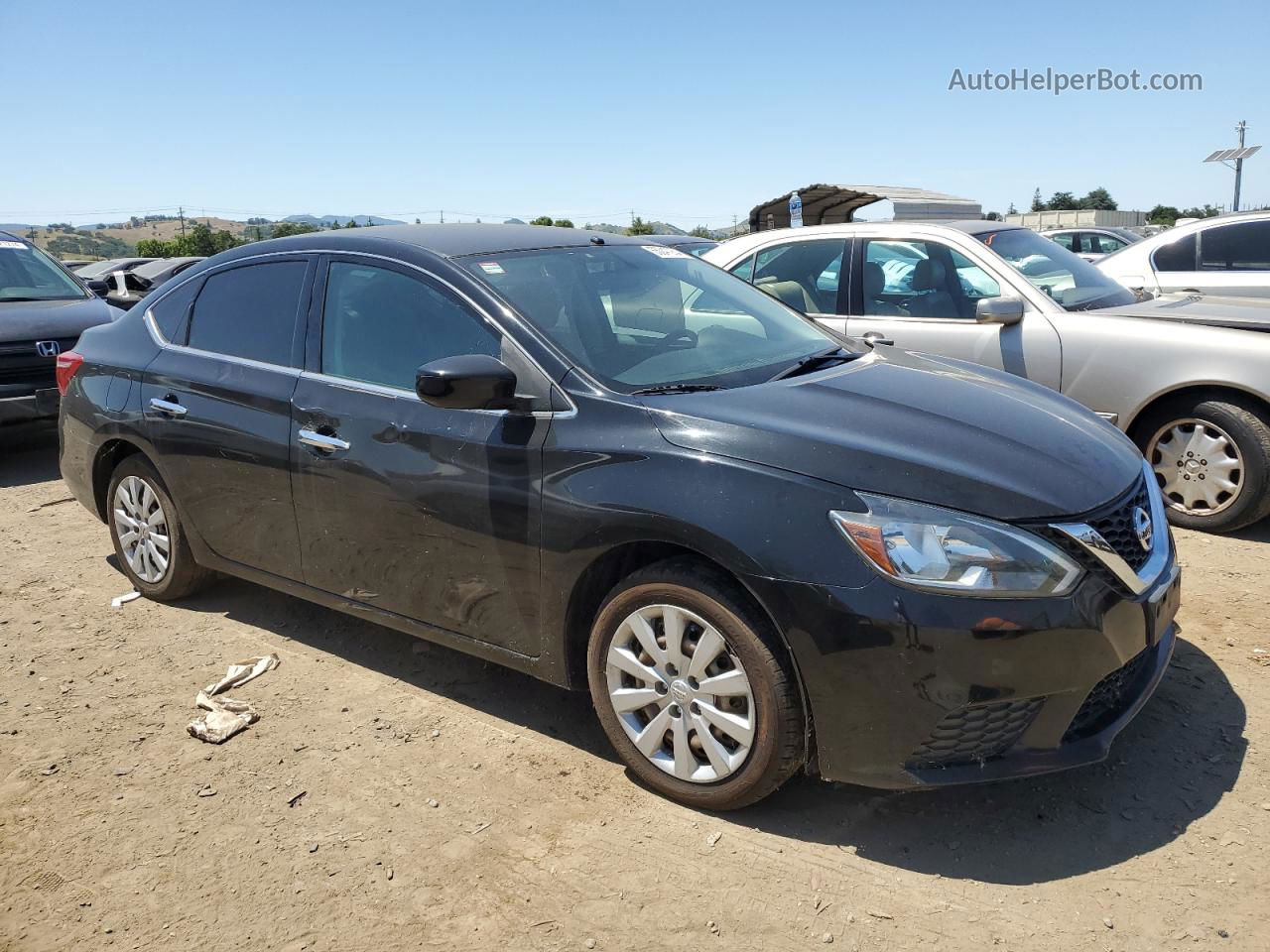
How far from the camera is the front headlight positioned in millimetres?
2709

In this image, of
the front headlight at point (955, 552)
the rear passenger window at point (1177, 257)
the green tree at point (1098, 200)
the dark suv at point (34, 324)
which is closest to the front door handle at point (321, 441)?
the front headlight at point (955, 552)

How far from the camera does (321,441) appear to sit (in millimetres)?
3863

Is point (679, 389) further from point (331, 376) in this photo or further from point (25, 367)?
point (25, 367)

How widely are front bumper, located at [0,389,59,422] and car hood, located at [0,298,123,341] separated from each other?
1.47 ft

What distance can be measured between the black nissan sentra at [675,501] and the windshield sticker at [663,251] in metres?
0.05

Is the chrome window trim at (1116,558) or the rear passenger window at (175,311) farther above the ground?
the rear passenger window at (175,311)

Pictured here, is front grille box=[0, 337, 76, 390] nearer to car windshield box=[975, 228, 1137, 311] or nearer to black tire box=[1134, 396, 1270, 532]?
car windshield box=[975, 228, 1137, 311]

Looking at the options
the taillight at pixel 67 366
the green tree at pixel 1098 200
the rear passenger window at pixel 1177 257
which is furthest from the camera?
the green tree at pixel 1098 200

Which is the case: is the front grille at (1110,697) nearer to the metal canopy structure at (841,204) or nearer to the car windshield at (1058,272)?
the car windshield at (1058,272)

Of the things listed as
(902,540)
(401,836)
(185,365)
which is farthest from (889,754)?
(185,365)

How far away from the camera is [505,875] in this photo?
2.91 metres

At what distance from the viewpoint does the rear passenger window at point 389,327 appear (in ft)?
11.9

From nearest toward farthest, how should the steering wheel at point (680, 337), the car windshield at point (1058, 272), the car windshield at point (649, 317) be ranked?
the car windshield at point (649, 317)
the steering wheel at point (680, 337)
the car windshield at point (1058, 272)

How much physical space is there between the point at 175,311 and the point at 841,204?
68.6 ft
